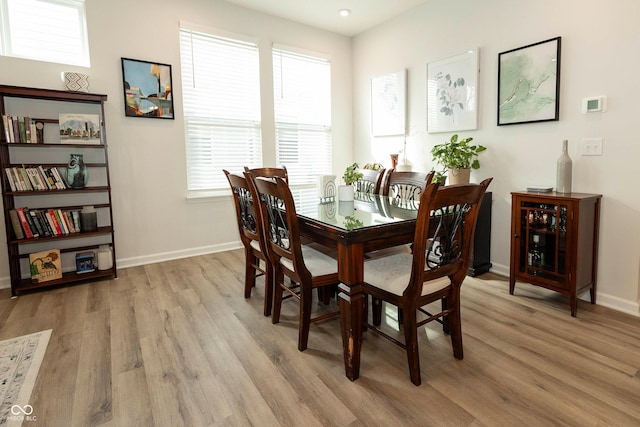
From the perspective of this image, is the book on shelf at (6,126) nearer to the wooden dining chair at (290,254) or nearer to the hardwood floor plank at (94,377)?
the hardwood floor plank at (94,377)

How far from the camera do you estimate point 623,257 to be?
8.34 feet

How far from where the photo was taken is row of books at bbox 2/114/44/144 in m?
2.82

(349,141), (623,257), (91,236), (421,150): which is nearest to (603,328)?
(623,257)

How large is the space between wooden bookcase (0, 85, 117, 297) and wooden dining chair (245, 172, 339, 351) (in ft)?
6.36

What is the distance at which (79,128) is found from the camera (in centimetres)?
311

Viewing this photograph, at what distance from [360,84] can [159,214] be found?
3127 millimetres

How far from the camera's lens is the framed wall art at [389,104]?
4179 millimetres

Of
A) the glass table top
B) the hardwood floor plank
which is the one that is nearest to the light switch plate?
the glass table top

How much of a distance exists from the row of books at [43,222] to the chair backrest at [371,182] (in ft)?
8.57

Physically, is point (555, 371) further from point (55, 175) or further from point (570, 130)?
point (55, 175)

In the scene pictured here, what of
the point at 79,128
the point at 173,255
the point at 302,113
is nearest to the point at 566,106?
the point at 302,113

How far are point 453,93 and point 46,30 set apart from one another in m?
3.90

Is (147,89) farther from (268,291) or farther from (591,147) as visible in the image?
(591,147)

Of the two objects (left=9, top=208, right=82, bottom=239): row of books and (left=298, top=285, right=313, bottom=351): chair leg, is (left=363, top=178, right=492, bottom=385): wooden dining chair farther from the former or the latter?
(left=9, top=208, right=82, bottom=239): row of books
